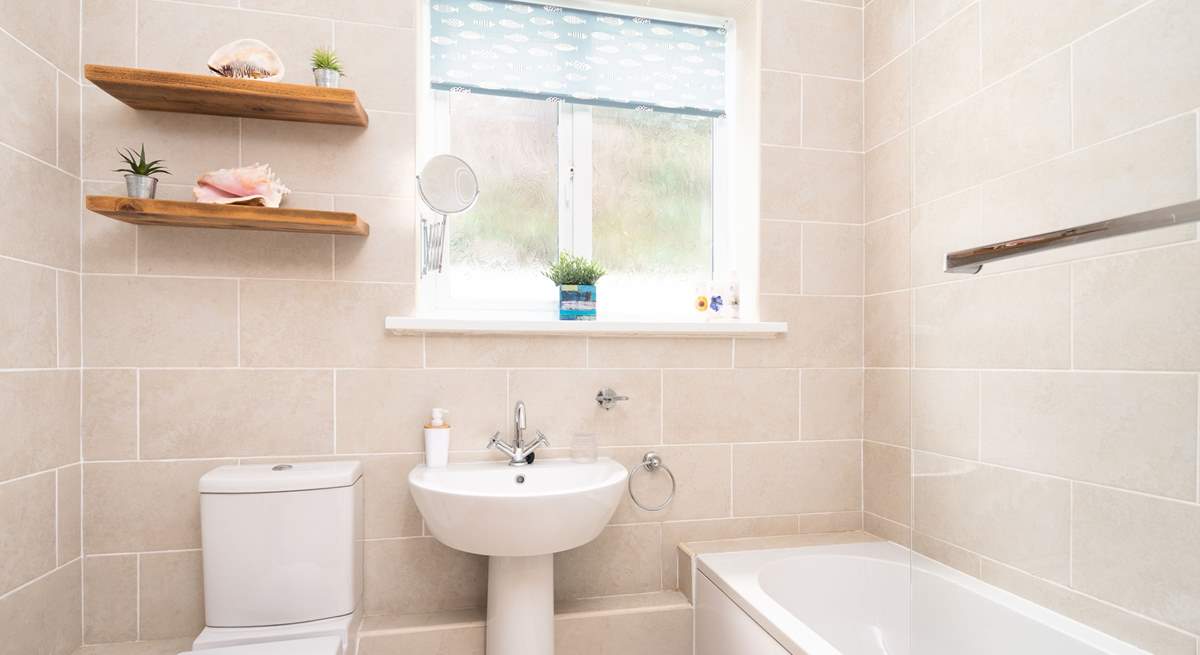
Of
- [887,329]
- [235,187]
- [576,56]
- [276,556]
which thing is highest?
[576,56]

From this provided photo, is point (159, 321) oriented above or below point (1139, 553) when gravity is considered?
above

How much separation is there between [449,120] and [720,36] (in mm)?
991

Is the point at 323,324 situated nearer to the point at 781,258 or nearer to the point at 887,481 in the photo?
the point at 781,258

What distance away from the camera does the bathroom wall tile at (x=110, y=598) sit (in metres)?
1.57

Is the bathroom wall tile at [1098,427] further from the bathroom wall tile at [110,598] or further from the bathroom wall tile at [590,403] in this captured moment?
the bathroom wall tile at [110,598]

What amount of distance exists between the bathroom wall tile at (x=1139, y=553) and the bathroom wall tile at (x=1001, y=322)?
16cm

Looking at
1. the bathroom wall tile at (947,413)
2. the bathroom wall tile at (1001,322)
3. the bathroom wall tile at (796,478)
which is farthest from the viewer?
the bathroom wall tile at (796,478)

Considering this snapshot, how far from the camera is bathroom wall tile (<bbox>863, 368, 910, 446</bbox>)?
6.11 ft

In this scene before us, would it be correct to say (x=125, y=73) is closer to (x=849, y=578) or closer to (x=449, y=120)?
(x=449, y=120)

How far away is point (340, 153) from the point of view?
1713mm

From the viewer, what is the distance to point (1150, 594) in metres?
0.62

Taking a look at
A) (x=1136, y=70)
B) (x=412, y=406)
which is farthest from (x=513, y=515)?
(x=1136, y=70)

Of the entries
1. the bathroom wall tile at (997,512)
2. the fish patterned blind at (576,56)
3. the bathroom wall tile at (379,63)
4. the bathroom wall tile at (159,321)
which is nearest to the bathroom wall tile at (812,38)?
the fish patterned blind at (576,56)

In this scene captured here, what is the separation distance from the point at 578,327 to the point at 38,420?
51.5 inches
